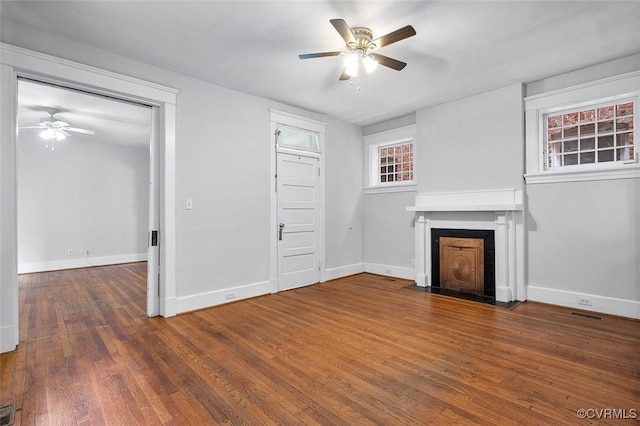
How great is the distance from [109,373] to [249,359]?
1.02m

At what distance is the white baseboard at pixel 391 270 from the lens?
5320mm

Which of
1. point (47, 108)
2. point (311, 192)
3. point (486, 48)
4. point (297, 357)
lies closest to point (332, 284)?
point (311, 192)

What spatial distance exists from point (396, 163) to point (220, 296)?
3840 millimetres

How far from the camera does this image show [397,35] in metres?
2.48

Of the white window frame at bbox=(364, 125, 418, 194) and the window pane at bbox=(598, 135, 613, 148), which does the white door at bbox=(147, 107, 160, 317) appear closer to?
the white window frame at bbox=(364, 125, 418, 194)

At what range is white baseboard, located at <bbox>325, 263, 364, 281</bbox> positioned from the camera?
212 inches

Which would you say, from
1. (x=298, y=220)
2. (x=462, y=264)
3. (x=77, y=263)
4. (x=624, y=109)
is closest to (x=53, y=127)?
(x=77, y=263)

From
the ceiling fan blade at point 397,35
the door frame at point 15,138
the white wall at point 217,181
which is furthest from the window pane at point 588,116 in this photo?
the door frame at point 15,138

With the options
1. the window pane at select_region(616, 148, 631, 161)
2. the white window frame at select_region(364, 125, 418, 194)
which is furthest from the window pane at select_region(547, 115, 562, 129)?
the white window frame at select_region(364, 125, 418, 194)

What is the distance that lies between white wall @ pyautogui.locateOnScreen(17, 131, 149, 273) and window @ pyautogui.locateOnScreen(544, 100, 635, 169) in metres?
8.43

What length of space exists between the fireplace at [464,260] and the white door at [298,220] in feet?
6.30

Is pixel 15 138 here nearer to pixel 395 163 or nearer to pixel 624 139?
pixel 395 163

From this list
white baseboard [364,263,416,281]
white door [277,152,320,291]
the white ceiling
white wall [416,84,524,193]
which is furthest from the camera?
white baseboard [364,263,416,281]

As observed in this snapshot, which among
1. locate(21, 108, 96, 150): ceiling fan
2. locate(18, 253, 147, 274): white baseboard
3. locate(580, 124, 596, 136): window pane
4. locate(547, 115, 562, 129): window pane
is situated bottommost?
locate(18, 253, 147, 274): white baseboard
